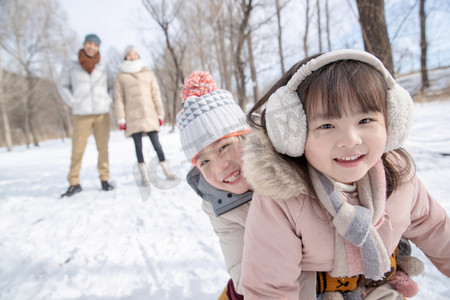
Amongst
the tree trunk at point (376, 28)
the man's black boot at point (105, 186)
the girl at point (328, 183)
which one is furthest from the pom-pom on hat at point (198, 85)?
the man's black boot at point (105, 186)

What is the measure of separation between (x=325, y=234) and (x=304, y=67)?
1.84 ft

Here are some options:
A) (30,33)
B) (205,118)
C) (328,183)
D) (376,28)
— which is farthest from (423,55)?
(30,33)

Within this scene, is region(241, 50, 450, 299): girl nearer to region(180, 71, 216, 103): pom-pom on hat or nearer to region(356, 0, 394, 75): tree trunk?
region(180, 71, 216, 103): pom-pom on hat

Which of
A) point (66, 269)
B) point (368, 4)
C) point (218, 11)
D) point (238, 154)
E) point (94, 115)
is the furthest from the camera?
point (218, 11)

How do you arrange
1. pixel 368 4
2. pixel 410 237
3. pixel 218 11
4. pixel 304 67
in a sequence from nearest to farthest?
pixel 304 67
pixel 410 237
pixel 368 4
pixel 218 11

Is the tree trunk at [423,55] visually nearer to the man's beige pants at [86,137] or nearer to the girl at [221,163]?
the girl at [221,163]

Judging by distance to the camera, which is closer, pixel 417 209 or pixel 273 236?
pixel 273 236

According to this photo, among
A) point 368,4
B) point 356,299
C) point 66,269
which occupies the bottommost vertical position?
point 66,269

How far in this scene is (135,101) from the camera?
123 inches

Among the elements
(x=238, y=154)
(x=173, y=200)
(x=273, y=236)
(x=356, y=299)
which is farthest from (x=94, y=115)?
(x=356, y=299)

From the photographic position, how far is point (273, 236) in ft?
2.52

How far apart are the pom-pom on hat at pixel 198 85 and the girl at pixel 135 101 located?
194cm

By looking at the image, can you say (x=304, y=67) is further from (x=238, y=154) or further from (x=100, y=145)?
(x=100, y=145)

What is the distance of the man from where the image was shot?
2.99 m
